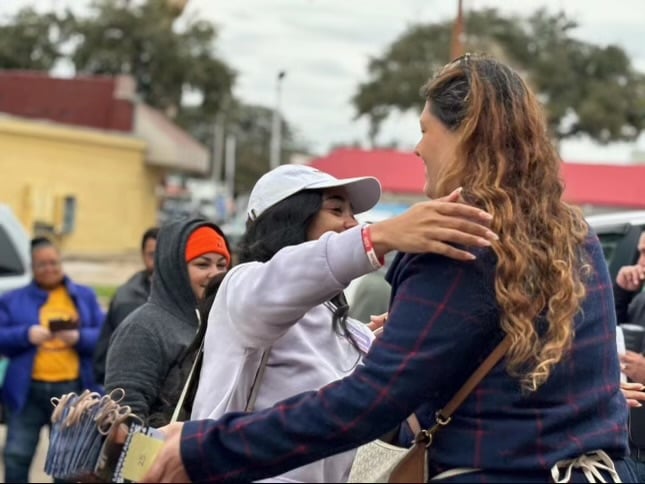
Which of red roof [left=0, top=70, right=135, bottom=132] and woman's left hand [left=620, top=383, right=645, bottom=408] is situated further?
red roof [left=0, top=70, right=135, bottom=132]

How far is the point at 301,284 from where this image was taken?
2.37 meters

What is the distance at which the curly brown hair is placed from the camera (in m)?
2.18

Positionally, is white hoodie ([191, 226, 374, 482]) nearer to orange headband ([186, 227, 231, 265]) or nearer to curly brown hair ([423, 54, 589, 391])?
curly brown hair ([423, 54, 589, 391])

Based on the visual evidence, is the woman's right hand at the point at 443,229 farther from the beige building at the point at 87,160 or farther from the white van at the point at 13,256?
the beige building at the point at 87,160

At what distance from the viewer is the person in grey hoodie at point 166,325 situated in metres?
4.34

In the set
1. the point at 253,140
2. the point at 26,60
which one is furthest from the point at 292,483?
the point at 253,140

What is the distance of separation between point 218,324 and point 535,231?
813 mm

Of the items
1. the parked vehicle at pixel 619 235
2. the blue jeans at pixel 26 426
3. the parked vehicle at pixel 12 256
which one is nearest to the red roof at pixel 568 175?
the parked vehicle at pixel 12 256

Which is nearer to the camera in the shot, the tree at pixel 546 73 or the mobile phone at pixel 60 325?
the mobile phone at pixel 60 325

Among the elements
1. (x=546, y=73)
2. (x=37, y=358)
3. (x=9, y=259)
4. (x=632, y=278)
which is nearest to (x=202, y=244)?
(x=632, y=278)

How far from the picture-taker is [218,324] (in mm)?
2682

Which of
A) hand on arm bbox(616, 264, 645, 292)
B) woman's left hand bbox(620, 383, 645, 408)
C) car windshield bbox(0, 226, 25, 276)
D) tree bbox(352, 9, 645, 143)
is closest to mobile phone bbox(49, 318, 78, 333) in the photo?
car windshield bbox(0, 226, 25, 276)

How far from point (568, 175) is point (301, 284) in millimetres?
25090

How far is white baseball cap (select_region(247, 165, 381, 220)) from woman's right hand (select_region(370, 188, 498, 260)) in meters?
0.73
